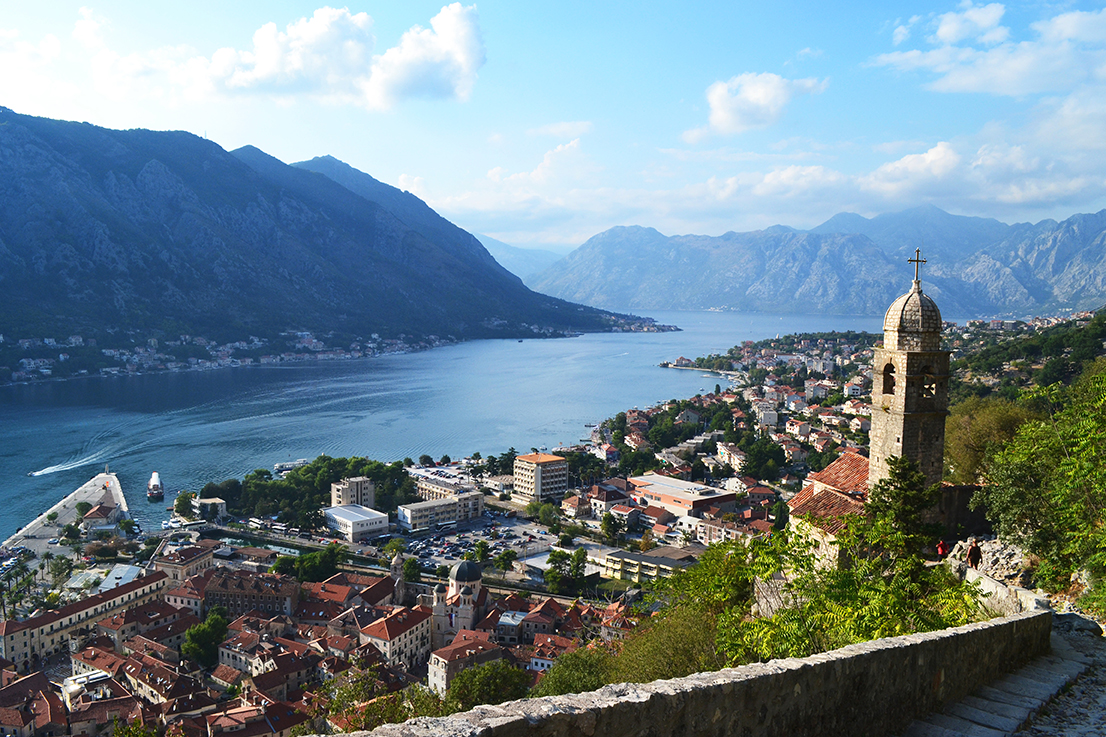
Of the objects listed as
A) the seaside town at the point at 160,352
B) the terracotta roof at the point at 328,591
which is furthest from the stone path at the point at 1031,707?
the seaside town at the point at 160,352

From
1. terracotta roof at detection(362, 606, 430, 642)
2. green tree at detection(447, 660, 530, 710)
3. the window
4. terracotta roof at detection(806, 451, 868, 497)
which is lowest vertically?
terracotta roof at detection(362, 606, 430, 642)

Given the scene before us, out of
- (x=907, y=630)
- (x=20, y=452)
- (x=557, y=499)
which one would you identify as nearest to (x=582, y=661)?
(x=907, y=630)

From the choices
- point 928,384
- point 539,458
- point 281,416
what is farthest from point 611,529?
point 281,416

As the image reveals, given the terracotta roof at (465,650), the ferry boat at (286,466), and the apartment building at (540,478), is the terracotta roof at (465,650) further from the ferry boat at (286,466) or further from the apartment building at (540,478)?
the ferry boat at (286,466)

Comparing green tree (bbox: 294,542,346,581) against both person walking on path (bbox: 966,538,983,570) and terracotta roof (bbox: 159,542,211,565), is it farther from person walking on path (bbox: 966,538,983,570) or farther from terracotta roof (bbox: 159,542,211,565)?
person walking on path (bbox: 966,538,983,570)

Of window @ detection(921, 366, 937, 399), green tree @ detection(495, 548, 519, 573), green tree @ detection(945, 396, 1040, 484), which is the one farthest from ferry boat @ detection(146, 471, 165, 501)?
window @ detection(921, 366, 937, 399)
